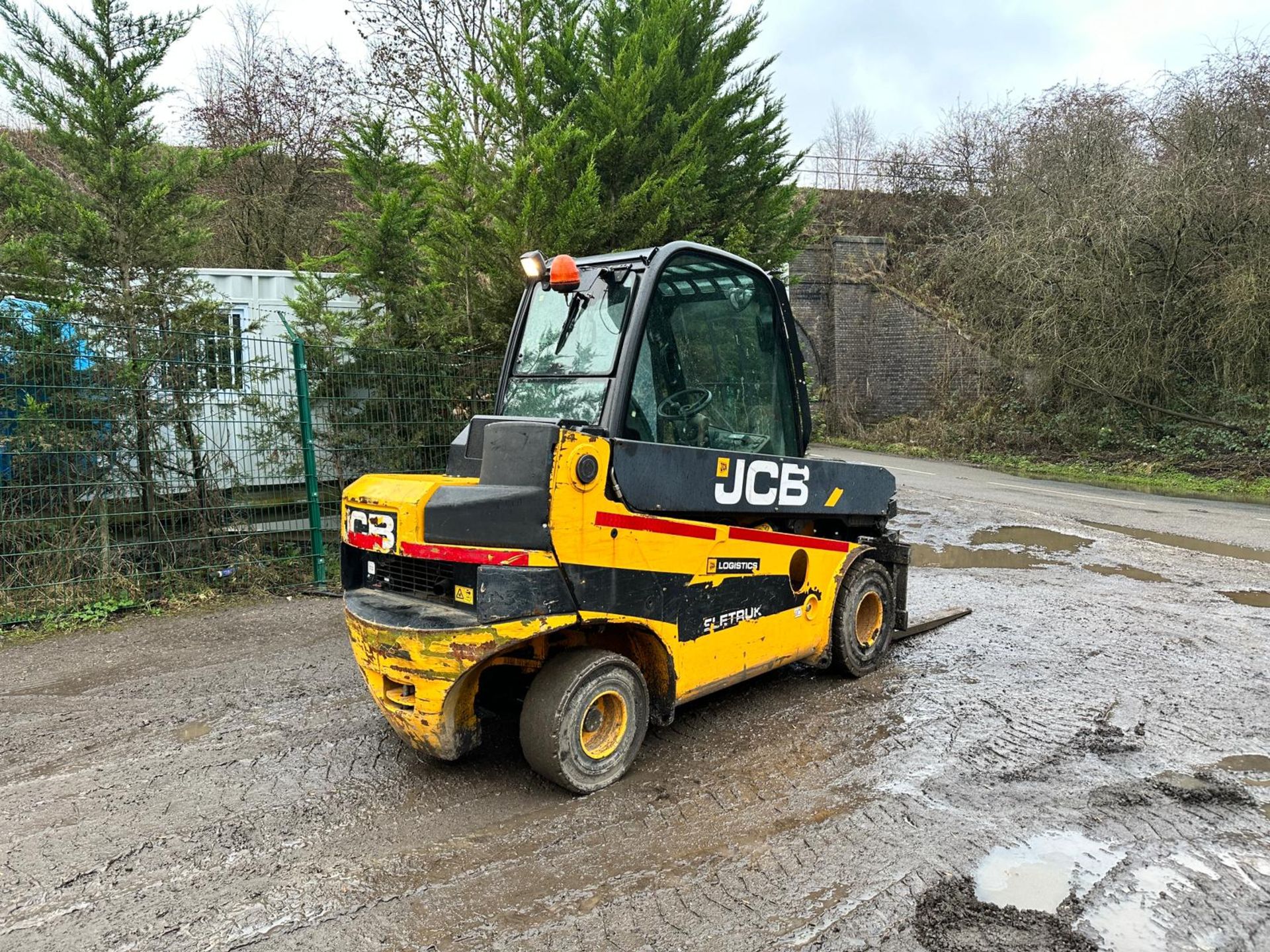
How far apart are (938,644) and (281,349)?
6275 mm

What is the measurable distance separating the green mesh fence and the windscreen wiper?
13.8ft

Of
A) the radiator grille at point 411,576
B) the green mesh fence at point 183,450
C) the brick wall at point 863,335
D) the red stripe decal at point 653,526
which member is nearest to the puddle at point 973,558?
the red stripe decal at point 653,526

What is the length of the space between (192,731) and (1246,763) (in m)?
5.31

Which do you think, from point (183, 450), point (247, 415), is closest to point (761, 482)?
point (247, 415)

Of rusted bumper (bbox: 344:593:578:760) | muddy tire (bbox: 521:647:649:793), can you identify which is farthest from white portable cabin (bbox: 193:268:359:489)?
muddy tire (bbox: 521:647:649:793)

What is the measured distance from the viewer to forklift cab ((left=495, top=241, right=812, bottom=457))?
4016 millimetres

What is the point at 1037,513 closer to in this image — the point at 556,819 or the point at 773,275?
the point at 773,275

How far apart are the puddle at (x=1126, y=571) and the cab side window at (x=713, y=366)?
5090mm

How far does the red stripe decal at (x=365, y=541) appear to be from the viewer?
3881 millimetres

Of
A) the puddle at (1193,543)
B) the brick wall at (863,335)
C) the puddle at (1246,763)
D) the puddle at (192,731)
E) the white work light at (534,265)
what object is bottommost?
the puddle at (192,731)

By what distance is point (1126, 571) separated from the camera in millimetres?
8398

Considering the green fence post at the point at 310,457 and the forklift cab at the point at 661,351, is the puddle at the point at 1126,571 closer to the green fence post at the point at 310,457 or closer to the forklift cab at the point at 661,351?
the forklift cab at the point at 661,351

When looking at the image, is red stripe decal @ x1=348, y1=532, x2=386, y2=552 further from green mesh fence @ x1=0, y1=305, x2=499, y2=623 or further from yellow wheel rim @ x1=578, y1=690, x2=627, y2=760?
green mesh fence @ x1=0, y1=305, x2=499, y2=623

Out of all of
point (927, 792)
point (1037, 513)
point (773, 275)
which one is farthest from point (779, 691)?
point (1037, 513)
